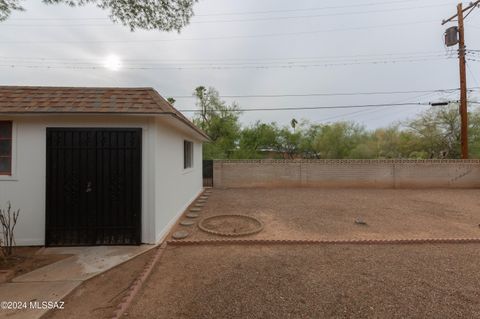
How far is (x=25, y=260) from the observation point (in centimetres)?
337

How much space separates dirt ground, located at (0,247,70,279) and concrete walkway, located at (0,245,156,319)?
144 millimetres

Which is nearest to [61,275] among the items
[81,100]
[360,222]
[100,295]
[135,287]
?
[100,295]

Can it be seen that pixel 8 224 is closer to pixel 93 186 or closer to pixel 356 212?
pixel 93 186

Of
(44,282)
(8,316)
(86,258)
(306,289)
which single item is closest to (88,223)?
(86,258)

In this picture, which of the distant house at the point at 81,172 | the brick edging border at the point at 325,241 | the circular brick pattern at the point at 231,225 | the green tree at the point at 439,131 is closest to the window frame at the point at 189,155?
the circular brick pattern at the point at 231,225

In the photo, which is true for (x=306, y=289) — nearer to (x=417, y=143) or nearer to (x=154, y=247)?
(x=154, y=247)

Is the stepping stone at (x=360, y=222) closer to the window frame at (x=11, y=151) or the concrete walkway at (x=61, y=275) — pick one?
the concrete walkway at (x=61, y=275)

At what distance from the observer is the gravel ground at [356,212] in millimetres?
4605

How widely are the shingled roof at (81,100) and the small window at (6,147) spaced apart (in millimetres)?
390

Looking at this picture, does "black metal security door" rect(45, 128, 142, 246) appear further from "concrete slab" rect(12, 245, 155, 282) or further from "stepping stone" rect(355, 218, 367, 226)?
"stepping stone" rect(355, 218, 367, 226)

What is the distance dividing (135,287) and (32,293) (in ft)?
4.10

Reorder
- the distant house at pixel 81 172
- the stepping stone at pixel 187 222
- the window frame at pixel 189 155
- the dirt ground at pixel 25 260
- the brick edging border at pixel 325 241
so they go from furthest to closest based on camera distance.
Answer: the window frame at pixel 189 155 < the stepping stone at pixel 187 222 < the brick edging border at pixel 325 241 < the distant house at pixel 81 172 < the dirt ground at pixel 25 260

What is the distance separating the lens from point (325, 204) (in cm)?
726

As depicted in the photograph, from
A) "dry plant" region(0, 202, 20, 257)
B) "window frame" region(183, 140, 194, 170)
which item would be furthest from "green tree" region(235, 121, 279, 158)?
"dry plant" region(0, 202, 20, 257)
